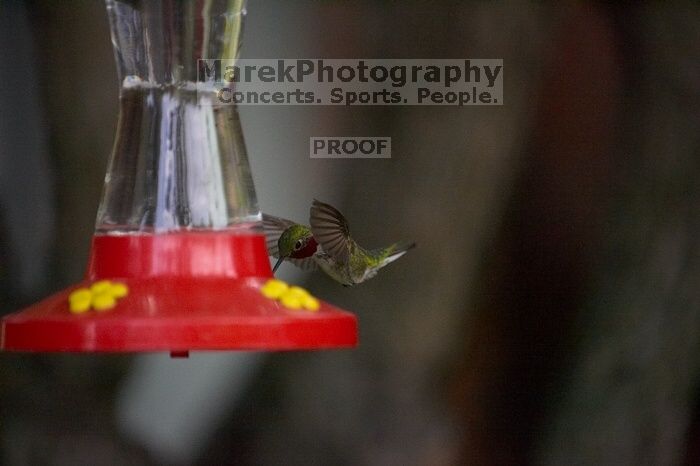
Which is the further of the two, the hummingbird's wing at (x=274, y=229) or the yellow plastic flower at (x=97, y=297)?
the hummingbird's wing at (x=274, y=229)

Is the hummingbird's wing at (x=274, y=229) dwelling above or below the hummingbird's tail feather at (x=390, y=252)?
above

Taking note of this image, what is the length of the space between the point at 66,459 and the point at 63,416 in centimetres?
10

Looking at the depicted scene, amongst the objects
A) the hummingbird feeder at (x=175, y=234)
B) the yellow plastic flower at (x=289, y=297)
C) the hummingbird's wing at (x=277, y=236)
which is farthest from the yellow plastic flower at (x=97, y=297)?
the hummingbird's wing at (x=277, y=236)

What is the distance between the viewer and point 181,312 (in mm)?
1189

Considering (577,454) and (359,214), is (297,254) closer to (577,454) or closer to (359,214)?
(359,214)

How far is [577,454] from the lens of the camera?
2.92m

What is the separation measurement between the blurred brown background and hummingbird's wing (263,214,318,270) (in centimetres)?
3

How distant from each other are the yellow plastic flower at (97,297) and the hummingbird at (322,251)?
148cm

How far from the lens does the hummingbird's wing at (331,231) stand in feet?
Answer: 8.82

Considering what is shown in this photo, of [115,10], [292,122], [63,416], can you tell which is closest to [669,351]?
[292,122]

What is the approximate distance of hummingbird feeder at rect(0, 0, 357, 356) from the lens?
3.80 ft

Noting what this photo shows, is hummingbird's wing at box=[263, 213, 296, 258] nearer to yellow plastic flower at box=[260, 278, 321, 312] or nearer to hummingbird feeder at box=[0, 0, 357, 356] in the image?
hummingbird feeder at box=[0, 0, 357, 356]

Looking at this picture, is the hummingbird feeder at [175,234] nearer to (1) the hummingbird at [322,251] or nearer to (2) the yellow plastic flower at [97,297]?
(2) the yellow plastic flower at [97,297]

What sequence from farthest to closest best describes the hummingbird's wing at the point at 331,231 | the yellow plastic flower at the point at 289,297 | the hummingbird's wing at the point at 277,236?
the hummingbird's wing at the point at 277,236 → the hummingbird's wing at the point at 331,231 → the yellow plastic flower at the point at 289,297
